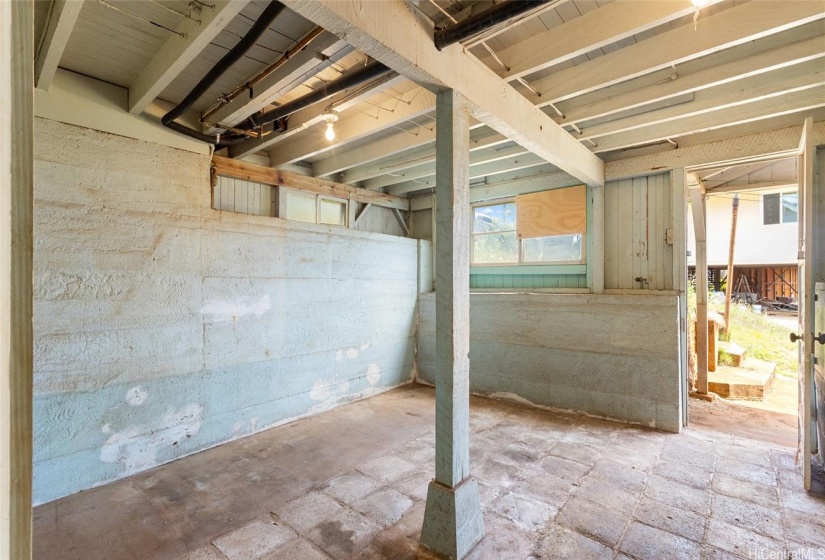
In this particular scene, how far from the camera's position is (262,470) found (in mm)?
2801

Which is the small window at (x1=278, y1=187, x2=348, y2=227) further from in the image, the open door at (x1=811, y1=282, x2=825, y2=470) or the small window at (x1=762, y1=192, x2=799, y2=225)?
the small window at (x1=762, y1=192, x2=799, y2=225)

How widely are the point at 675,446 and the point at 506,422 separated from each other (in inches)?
54.0

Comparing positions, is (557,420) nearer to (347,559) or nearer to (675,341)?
(675,341)

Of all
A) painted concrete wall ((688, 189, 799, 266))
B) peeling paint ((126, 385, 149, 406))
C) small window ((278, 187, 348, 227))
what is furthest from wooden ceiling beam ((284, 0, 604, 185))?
painted concrete wall ((688, 189, 799, 266))

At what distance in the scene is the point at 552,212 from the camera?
4387 millimetres

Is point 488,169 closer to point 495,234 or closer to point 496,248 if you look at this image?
point 495,234

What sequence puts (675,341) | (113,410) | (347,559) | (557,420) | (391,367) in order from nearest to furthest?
(347,559) < (113,410) < (675,341) < (557,420) < (391,367)

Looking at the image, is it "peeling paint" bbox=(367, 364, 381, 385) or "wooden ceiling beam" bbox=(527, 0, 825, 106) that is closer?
"wooden ceiling beam" bbox=(527, 0, 825, 106)

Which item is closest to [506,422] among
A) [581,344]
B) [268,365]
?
[581,344]

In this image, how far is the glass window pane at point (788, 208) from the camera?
9.96 meters

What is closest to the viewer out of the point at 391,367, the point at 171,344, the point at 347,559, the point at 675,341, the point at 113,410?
the point at 347,559

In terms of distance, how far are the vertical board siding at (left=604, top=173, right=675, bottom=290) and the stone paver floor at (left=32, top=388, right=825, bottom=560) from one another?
1.53 meters

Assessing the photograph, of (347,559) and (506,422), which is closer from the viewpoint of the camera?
(347,559)

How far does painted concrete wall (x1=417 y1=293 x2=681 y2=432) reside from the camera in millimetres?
3543
